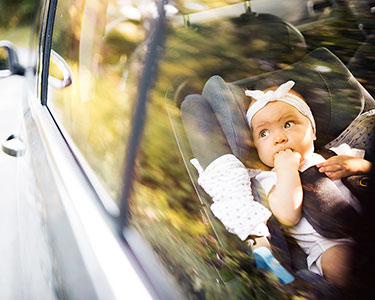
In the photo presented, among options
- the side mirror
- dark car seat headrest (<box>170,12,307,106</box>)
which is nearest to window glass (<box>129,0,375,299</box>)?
dark car seat headrest (<box>170,12,307,106</box>)

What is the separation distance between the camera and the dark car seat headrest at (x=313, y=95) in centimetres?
102

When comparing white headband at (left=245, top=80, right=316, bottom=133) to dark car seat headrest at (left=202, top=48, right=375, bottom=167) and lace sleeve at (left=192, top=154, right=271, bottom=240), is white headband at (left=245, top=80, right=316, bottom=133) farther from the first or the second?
lace sleeve at (left=192, top=154, right=271, bottom=240)

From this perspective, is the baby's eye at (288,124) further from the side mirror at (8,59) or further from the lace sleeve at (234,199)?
the side mirror at (8,59)

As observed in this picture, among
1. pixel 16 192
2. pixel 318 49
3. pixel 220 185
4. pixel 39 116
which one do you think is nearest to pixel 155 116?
pixel 220 185

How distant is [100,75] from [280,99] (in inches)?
30.6

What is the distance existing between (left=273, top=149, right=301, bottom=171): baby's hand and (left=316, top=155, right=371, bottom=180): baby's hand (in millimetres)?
53

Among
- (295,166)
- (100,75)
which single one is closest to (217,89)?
(295,166)

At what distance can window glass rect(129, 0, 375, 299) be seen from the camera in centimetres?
100

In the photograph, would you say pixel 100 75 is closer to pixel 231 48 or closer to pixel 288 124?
pixel 231 48

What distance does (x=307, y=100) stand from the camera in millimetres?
1015

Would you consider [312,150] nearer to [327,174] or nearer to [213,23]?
[327,174]

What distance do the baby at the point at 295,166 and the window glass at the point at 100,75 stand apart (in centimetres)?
42

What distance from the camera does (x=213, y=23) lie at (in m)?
1.17

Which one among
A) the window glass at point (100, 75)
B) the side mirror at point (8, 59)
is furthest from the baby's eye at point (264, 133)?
the side mirror at point (8, 59)
